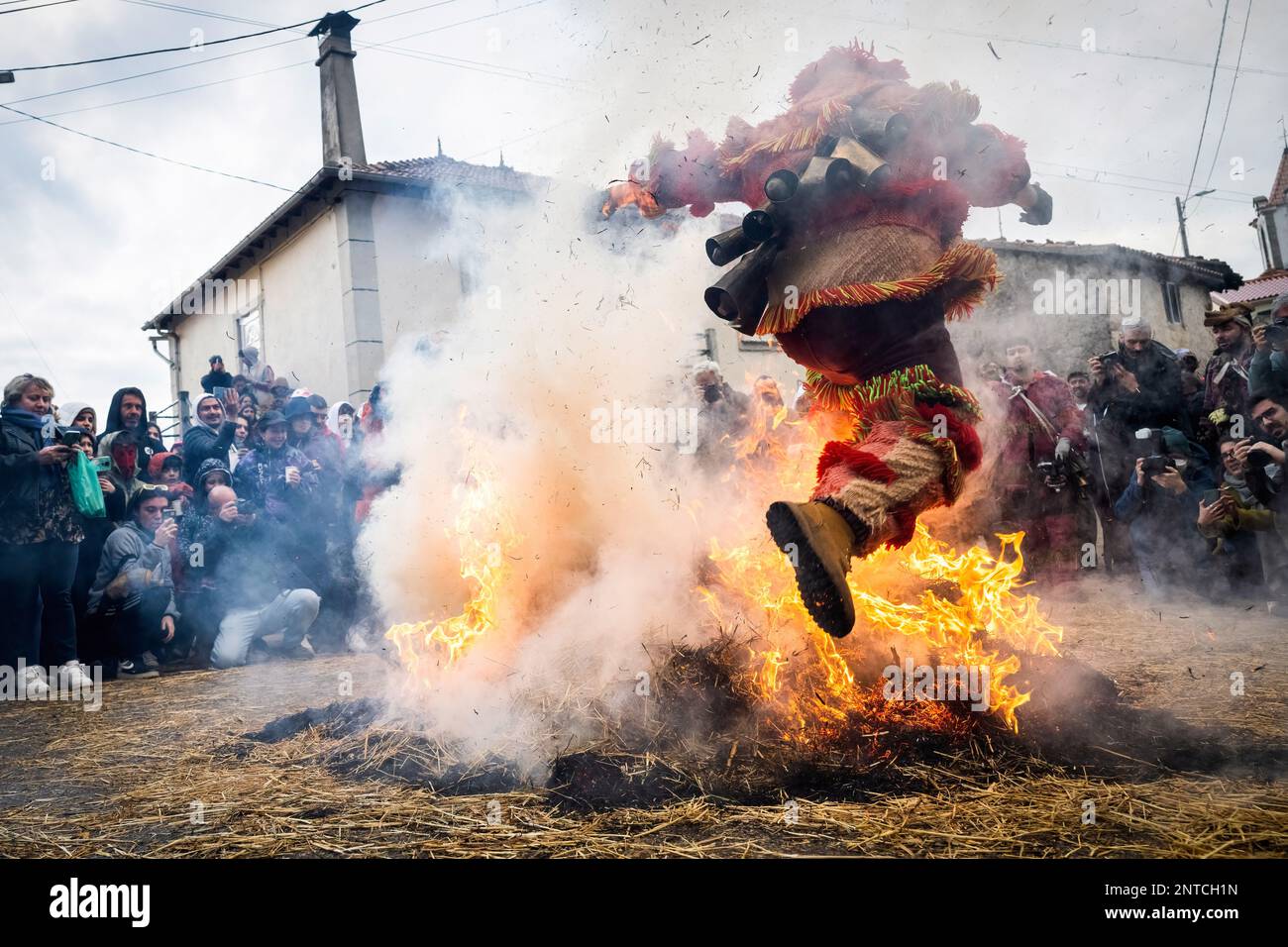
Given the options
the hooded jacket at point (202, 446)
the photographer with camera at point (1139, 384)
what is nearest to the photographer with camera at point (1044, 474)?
the photographer with camera at point (1139, 384)

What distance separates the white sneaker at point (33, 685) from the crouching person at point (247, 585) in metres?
1.36

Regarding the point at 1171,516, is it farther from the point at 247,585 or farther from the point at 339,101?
the point at 339,101

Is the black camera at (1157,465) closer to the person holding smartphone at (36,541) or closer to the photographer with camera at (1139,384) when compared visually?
the photographer with camera at (1139,384)

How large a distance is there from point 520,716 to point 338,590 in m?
4.33

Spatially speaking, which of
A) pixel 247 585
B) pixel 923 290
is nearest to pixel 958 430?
pixel 923 290

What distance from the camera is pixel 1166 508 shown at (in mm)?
6785

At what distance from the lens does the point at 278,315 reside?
15234mm

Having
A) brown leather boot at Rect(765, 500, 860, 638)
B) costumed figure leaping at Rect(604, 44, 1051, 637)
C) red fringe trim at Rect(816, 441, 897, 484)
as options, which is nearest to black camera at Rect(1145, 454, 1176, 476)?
costumed figure leaping at Rect(604, 44, 1051, 637)

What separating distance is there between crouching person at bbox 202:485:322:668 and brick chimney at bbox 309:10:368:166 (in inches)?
329

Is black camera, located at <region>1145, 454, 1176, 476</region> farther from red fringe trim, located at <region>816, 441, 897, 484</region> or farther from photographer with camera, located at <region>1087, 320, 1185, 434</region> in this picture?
red fringe trim, located at <region>816, 441, 897, 484</region>

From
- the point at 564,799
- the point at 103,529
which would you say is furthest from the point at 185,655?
the point at 564,799

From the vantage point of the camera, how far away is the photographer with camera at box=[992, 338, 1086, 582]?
7234mm

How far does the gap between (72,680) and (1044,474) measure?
A: 772 centimetres

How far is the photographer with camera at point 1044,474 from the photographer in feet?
23.7
